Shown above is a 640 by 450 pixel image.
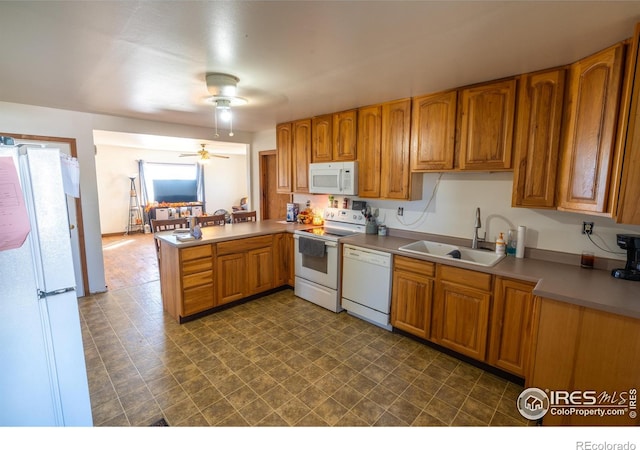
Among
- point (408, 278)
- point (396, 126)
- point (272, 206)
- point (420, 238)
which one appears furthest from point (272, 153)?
point (408, 278)

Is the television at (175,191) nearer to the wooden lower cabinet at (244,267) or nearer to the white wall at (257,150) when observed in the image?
the white wall at (257,150)

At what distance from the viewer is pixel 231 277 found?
3504 millimetres

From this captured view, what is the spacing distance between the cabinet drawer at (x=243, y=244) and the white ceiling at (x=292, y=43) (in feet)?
5.13

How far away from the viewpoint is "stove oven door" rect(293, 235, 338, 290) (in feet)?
11.1

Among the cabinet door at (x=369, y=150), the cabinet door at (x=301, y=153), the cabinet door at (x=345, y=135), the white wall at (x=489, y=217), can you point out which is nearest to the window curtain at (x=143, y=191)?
the cabinet door at (x=301, y=153)

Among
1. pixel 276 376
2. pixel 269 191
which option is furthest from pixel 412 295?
pixel 269 191

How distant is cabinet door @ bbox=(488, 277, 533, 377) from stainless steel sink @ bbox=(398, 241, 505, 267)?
10.5 inches

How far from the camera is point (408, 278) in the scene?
2.79m

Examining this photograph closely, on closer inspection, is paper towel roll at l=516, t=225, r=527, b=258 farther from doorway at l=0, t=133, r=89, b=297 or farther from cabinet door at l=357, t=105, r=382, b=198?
doorway at l=0, t=133, r=89, b=297

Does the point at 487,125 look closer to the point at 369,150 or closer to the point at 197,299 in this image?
the point at 369,150

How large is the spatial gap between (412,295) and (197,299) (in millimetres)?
2204

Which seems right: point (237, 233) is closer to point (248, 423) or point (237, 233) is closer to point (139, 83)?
point (139, 83)

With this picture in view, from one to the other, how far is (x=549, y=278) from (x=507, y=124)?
3.92ft

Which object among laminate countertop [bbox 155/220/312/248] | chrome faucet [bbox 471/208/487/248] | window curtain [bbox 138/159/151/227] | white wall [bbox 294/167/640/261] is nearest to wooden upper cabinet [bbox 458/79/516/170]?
white wall [bbox 294/167/640/261]
